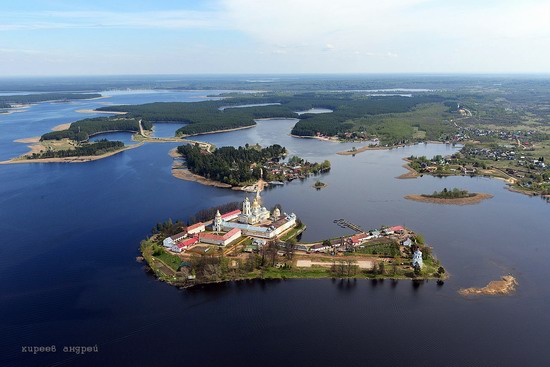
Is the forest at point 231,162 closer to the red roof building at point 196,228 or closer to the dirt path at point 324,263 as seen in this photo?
the red roof building at point 196,228

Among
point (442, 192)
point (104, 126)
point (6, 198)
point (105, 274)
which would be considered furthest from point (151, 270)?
point (104, 126)

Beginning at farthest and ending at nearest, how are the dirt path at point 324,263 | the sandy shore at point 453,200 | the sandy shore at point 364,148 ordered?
the sandy shore at point 364,148
the sandy shore at point 453,200
the dirt path at point 324,263

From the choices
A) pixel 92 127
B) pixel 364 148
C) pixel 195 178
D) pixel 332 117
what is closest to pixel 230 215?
pixel 195 178

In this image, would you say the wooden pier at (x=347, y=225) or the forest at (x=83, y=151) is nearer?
the wooden pier at (x=347, y=225)

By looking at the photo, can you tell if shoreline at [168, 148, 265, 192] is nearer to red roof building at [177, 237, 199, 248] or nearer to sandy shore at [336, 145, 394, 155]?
red roof building at [177, 237, 199, 248]

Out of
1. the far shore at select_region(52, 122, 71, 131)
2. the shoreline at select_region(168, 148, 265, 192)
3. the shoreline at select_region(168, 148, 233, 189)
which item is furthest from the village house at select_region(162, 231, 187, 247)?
the far shore at select_region(52, 122, 71, 131)

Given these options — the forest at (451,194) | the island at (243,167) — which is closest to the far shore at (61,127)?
the island at (243,167)

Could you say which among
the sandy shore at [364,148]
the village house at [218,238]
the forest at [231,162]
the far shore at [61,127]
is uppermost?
the far shore at [61,127]

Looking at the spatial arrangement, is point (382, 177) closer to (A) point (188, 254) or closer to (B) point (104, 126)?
(A) point (188, 254)
